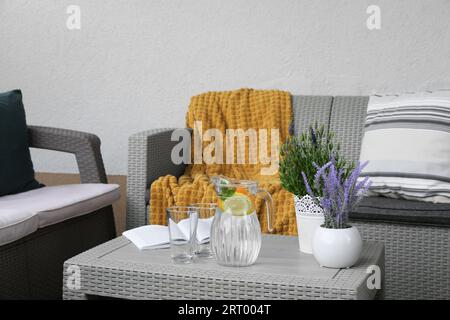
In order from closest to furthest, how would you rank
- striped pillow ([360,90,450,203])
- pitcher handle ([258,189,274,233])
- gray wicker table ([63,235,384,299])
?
gray wicker table ([63,235,384,299]), pitcher handle ([258,189,274,233]), striped pillow ([360,90,450,203])

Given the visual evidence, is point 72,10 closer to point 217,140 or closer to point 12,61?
point 12,61

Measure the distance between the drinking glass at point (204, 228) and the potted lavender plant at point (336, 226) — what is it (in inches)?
10.3

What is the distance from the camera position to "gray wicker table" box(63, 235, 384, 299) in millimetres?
1655

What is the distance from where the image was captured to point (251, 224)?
1.81 m

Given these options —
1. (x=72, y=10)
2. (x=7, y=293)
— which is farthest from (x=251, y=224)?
(x=72, y=10)

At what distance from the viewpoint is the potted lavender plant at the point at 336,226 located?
1758 mm

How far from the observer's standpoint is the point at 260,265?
5.93 feet

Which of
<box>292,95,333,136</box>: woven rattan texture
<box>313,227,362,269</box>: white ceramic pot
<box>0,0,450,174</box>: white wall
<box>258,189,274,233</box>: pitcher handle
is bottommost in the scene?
<box>313,227,362,269</box>: white ceramic pot

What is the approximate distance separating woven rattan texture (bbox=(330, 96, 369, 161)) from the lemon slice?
4.53 feet

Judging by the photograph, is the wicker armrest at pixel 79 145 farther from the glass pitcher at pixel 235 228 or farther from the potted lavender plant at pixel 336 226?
the potted lavender plant at pixel 336 226

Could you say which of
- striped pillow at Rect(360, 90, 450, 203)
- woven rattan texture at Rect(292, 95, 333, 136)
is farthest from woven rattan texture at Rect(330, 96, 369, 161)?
striped pillow at Rect(360, 90, 450, 203)

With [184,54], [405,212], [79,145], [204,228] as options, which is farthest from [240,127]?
[204,228]

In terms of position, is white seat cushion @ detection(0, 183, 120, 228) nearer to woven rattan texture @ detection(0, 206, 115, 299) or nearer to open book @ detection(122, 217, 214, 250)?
woven rattan texture @ detection(0, 206, 115, 299)

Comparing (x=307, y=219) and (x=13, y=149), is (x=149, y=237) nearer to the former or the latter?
(x=307, y=219)
